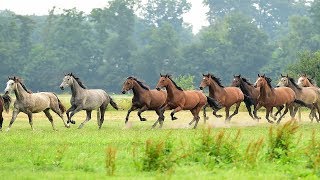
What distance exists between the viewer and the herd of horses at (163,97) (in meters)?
29.6

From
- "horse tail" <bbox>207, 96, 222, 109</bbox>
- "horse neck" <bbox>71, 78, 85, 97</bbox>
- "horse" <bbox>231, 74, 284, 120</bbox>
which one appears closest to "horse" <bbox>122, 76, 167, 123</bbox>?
"horse neck" <bbox>71, 78, 85, 97</bbox>

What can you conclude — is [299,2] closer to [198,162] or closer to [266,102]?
[266,102]

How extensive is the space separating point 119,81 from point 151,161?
94.4 meters

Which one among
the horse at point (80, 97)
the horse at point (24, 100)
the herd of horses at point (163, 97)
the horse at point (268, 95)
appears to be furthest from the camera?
the horse at point (268, 95)

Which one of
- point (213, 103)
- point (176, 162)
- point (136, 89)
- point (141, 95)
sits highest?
point (136, 89)

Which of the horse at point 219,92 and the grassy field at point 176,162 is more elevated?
the horse at point 219,92

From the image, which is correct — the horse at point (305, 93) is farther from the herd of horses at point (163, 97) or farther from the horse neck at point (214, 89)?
→ the horse neck at point (214, 89)

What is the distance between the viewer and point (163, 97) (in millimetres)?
33062

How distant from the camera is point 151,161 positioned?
15516 mm

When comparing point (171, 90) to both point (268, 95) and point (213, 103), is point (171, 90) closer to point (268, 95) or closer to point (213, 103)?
point (213, 103)

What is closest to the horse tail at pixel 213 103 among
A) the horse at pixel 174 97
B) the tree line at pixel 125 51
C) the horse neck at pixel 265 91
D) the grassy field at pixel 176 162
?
the horse at pixel 174 97

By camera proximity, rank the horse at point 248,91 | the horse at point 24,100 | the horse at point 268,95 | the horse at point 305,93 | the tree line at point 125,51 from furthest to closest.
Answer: the tree line at point 125,51, the horse at point 305,93, the horse at point 248,91, the horse at point 268,95, the horse at point 24,100

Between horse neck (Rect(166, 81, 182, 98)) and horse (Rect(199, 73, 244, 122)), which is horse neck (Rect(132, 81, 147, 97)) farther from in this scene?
horse (Rect(199, 73, 244, 122))

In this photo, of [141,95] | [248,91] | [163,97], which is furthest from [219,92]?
[141,95]
